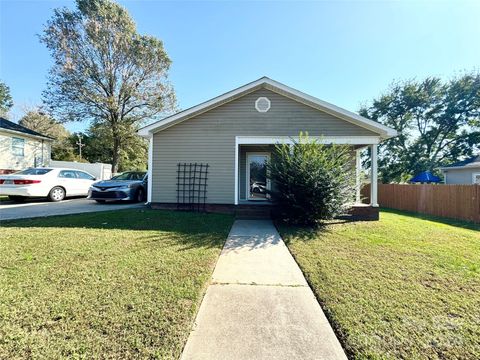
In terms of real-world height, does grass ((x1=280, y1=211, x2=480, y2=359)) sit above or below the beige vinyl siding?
below

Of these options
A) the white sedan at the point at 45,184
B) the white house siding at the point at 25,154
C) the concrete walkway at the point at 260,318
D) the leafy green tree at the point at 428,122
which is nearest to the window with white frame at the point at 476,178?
the leafy green tree at the point at 428,122

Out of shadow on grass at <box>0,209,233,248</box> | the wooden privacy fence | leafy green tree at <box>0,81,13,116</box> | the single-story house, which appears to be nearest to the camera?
shadow on grass at <box>0,209,233,248</box>

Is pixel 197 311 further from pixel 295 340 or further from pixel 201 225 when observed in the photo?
pixel 201 225

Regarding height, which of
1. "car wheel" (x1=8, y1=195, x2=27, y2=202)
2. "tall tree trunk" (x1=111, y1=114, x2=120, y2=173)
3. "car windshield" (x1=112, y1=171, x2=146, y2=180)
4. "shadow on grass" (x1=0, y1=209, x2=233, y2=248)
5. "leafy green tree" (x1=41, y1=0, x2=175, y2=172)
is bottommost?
"shadow on grass" (x1=0, y1=209, x2=233, y2=248)

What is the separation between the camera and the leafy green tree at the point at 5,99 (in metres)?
31.8

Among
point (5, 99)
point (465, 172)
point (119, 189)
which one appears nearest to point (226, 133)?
point (119, 189)

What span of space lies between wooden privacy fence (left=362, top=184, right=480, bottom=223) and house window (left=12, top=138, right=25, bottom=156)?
2044 centimetres

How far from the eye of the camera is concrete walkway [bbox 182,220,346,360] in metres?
1.97

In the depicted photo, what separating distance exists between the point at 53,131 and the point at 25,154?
795 inches

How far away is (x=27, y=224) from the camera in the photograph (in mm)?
5949

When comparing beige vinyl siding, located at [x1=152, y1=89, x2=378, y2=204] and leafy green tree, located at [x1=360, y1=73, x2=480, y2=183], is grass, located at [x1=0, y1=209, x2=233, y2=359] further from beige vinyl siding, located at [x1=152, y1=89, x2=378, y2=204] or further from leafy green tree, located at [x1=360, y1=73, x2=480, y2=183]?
leafy green tree, located at [x1=360, y1=73, x2=480, y2=183]

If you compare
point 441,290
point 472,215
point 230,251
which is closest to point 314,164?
point 230,251

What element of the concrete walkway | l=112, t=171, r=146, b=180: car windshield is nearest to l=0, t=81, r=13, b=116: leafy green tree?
l=112, t=171, r=146, b=180: car windshield

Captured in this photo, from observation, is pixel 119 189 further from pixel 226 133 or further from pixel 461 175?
pixel 461 175
